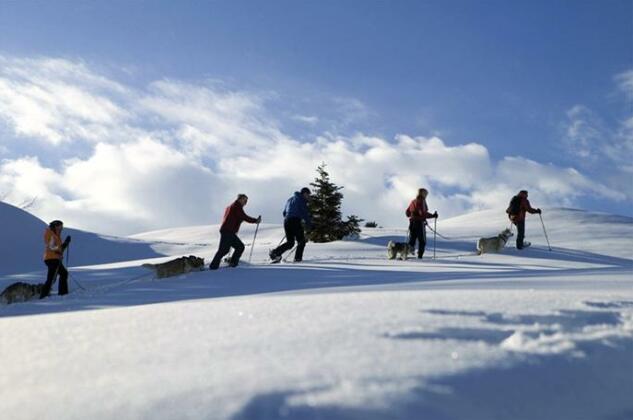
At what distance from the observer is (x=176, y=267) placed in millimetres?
10969

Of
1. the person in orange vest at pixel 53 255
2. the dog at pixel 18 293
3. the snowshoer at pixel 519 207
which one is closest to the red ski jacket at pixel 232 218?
the person in orange vest at pixel 53 255

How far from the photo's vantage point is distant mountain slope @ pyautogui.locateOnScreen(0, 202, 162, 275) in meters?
21.3

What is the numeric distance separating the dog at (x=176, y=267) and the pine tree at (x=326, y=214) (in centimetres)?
1807

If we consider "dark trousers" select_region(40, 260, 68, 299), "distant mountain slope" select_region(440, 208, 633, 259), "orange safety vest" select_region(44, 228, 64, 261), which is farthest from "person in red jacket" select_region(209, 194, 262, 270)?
"distant mountain slope" select_region(440, 208, 633, 259)

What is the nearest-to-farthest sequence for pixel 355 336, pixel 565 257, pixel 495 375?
pixel 495 375 < pixel 355 336 < pixel 565 257

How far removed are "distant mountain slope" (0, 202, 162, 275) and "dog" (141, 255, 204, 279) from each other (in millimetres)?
11179

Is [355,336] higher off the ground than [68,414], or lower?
higher

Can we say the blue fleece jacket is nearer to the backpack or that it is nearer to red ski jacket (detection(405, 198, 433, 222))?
red ski jacket (detection(405, 198, 433, 222))

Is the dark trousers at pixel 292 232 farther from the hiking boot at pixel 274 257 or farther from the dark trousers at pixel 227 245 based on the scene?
the dark trousers at pixel 227 245

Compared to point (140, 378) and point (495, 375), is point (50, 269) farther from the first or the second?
point (495, 375)

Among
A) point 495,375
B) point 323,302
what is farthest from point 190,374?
point 323,302

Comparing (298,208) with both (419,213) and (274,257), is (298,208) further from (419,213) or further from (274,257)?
(419,213)

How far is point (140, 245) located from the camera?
24.9 m

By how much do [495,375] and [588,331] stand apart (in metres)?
0.90
